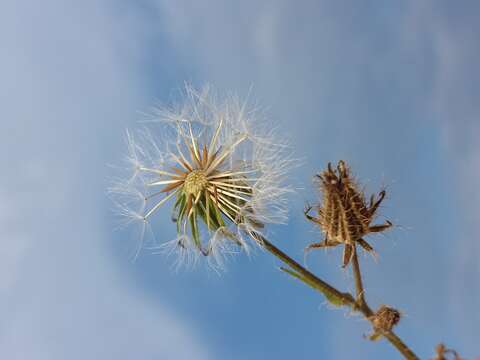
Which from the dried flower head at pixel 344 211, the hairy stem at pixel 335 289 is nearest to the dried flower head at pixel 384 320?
the hairy stem at pixel 335 289

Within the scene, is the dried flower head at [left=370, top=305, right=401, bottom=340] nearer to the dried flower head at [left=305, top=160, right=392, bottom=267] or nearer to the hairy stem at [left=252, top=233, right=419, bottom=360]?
the hairy stem at [left=252, top=233, right=419, bottom=360]

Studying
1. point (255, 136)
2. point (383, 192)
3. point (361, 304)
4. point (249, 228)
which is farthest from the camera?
point (255, 136)

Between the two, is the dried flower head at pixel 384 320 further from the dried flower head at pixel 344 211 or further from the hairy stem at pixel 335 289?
the dried flower head at pixel 344 211

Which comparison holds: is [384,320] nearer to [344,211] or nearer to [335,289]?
[335,289]

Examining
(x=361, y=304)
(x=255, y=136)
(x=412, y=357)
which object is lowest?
(x=412, y=357)

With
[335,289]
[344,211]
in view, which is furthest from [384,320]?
[344,211]

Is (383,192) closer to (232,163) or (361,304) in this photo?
(361,304)

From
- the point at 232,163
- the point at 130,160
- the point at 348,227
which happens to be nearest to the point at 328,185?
the point at 348,227
